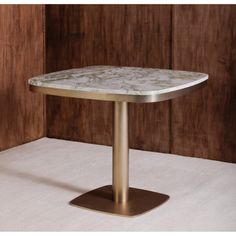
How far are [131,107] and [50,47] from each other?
703mm

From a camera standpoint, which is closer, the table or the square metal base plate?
the table

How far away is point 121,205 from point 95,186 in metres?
0.34

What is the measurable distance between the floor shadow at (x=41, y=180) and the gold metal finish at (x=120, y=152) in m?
0.29

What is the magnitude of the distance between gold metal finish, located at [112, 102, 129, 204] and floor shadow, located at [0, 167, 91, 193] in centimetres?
29

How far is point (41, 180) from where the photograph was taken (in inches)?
140

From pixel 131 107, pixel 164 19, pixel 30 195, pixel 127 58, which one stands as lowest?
pixel 30 195

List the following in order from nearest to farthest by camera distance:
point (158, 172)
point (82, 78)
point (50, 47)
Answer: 1. point (82, 78)
2. point (158, 172)
3. point (50, 47)

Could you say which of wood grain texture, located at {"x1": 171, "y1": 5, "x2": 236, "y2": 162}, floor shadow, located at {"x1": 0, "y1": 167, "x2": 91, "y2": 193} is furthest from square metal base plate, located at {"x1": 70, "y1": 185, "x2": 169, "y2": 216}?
wood grain texture, located at {"x1": 171, "y1": 5, "x2": 236, "y2": 162}

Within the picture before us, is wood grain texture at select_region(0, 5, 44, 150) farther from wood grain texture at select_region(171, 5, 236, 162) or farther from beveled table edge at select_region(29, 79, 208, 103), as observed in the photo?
beveled table edge at select_region(29, 79, 208, 103)

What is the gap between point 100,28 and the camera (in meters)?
4.11

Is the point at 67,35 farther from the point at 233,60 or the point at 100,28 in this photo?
the point at 233,60

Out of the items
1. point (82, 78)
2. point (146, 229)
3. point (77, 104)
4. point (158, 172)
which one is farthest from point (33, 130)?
point (146, 229)

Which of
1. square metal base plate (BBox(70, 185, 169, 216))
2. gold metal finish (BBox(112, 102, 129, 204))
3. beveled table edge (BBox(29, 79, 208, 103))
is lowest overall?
square metal base plate (BBox(70, 185, 169, 216))

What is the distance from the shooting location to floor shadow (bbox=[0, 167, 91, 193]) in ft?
11.2
